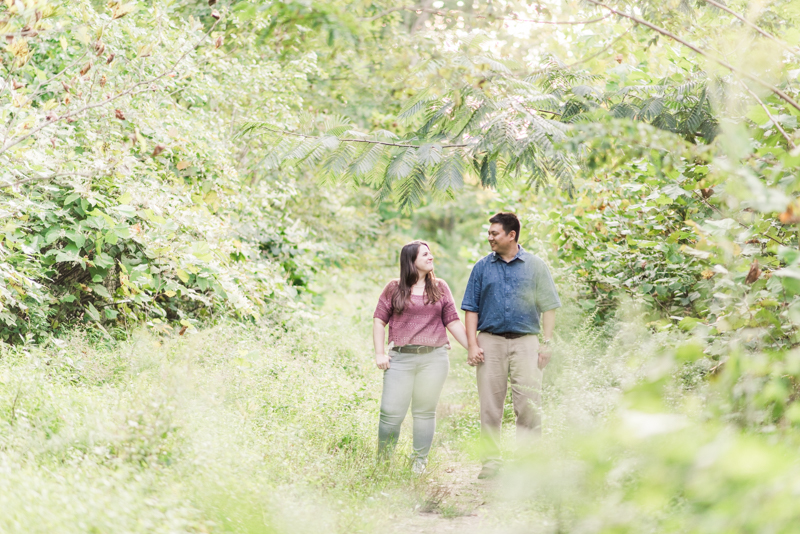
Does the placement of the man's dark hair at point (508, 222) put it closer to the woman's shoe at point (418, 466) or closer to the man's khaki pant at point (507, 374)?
the man's khaki pant at point (507, 374)

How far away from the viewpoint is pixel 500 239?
526 cm

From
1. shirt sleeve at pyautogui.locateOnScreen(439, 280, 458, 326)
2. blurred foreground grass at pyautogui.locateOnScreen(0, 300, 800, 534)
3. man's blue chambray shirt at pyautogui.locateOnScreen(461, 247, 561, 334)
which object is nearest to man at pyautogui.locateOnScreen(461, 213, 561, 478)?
man's blue chambray shirt at pyautogui.locateOnScreen(461, 247, 561, 334)

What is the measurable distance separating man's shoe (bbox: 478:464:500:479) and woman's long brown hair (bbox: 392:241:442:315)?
137 centimetres

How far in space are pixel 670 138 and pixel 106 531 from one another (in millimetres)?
2896

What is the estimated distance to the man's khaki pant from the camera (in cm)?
515

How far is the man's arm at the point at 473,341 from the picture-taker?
17.1ft

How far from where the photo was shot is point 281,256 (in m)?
9.90

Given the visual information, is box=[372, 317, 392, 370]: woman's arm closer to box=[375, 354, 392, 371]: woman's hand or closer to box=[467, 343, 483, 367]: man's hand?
box=[375, 354, 392, 371]: woman's hand

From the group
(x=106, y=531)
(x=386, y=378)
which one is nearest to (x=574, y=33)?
(x=386, y=378)

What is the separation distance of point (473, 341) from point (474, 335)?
74 mm

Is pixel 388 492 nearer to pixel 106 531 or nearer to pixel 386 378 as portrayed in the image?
pixel 386 378

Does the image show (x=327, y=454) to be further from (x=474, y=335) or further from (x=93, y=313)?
(x=93, y=313)

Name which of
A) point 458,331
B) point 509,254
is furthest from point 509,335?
point 509,254

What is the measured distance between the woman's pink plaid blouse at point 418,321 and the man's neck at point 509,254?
578 millimetres
